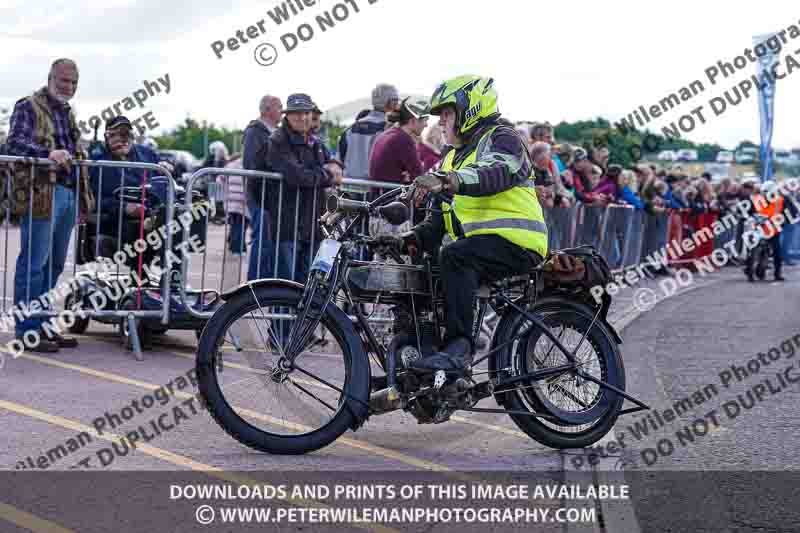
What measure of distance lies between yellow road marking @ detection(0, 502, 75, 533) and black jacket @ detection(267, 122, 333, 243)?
4.82 metres

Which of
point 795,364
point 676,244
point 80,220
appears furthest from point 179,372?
point 676,244

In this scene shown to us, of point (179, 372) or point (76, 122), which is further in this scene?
point (76, 122)

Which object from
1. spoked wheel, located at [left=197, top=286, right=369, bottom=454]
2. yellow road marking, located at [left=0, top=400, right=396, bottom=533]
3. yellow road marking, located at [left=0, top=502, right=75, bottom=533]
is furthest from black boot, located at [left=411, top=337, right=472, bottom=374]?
yellow road marking, located at [left=0, top=502, right=75, bottom=533]

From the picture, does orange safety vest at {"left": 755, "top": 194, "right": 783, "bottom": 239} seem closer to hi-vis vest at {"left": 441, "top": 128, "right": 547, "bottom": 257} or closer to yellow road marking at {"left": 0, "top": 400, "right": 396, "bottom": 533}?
hi-vis vest at {"left": 441, "top": 128, "right": 547, "bottom": 257}

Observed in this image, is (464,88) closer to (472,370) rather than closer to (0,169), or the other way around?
(472,370)

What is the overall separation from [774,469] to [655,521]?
1313 mm

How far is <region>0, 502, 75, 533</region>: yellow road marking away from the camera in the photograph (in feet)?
14.4

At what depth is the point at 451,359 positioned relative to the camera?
5.93 metres

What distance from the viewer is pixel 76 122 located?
28.9 ft
